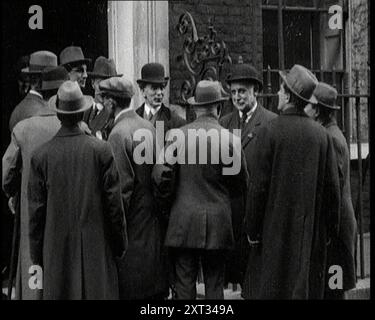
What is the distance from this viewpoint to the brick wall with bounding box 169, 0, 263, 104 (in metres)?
8.45

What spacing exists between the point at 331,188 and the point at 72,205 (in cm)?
185

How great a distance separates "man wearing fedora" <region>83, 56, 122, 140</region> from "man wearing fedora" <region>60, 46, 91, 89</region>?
178mm

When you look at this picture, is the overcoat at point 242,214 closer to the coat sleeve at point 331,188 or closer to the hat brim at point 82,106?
the coat sleeve at point 331,188

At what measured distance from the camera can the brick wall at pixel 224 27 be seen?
27.7 ft

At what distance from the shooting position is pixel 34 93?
261 inches

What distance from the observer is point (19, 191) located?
631cm

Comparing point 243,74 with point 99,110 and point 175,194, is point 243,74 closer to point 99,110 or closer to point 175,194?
point 175,194

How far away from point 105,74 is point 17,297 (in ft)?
7.39

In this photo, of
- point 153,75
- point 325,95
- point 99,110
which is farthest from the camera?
point 99,110

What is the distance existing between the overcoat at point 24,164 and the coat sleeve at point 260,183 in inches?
59.8

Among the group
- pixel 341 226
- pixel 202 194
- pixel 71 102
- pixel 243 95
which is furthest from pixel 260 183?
pixel 71 102

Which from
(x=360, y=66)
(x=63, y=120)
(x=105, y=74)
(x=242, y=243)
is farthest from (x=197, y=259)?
(x=360, y=66)

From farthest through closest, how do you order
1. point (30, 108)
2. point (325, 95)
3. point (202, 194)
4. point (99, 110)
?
point (99, 110), point (30, 108), point (325, 95), point (202, 194)
